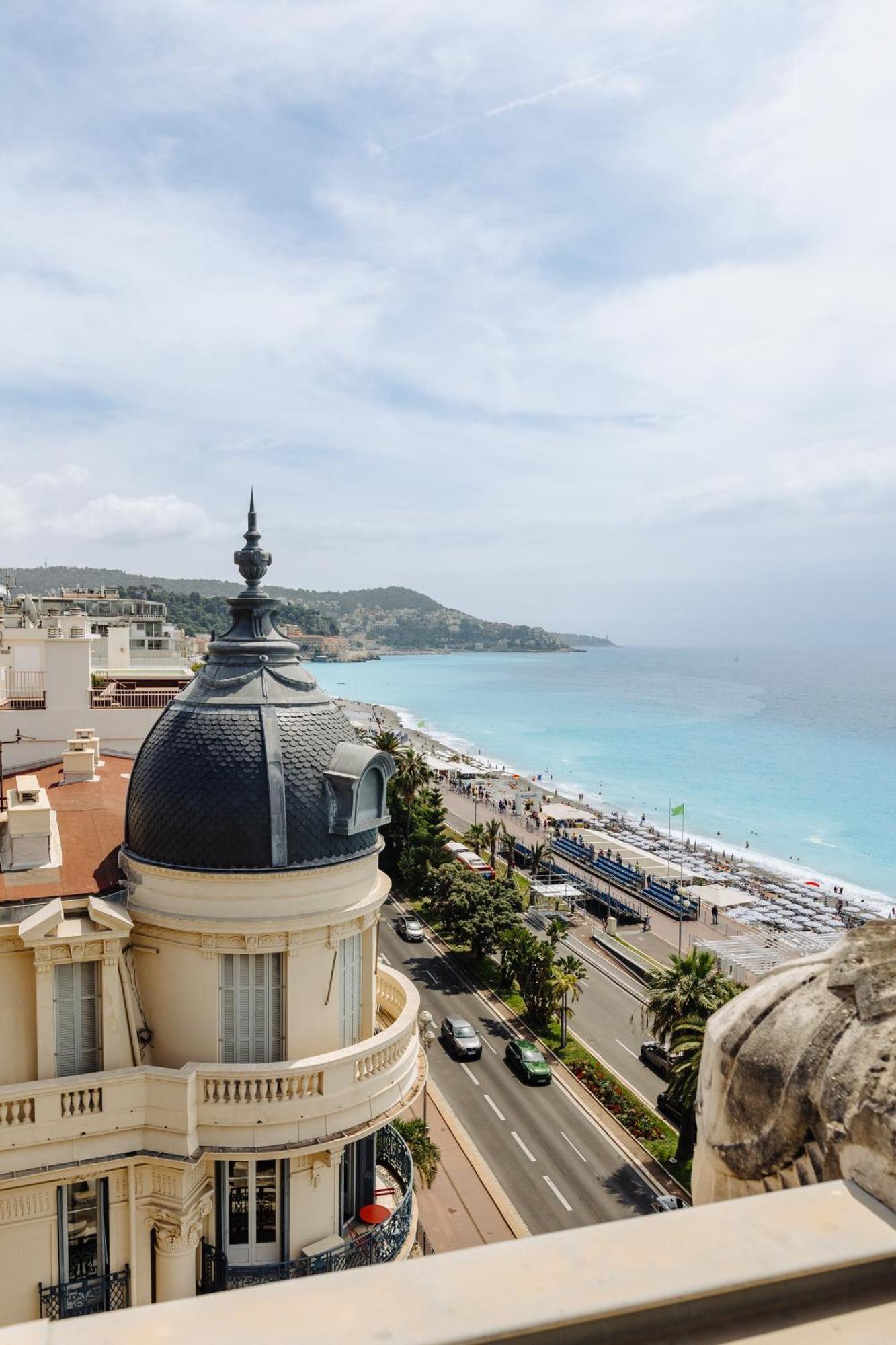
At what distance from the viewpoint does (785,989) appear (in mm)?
4840

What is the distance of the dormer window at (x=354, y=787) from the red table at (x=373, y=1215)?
7539mm

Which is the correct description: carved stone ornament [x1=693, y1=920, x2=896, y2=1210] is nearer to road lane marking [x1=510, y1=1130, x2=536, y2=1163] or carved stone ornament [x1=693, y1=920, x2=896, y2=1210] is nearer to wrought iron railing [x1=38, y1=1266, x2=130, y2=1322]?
wrought iron railing [x1=38, y1=1266, x2=130, y2=1322]

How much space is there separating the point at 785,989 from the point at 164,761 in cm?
1370

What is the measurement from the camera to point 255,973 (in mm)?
16250

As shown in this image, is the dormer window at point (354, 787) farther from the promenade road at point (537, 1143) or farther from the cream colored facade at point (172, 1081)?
the promenade road at point (537, 1143)

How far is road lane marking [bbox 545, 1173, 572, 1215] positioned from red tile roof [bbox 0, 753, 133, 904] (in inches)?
690

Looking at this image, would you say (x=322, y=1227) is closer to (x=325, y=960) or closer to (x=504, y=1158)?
(x=325, y=960)

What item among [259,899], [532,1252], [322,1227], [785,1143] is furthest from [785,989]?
[322,1227]

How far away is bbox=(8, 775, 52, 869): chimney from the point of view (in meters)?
16.3

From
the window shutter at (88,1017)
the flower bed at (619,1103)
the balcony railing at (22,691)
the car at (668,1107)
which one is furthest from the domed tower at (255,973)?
the car at (668,1107)

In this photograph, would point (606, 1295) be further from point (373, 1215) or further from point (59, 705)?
point (59, 705)

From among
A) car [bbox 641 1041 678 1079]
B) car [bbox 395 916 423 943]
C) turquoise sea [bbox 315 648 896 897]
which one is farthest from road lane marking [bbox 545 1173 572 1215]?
turquoise sea [bbox 315 648 896 897]

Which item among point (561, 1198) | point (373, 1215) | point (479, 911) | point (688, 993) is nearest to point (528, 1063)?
point (561, 1198)

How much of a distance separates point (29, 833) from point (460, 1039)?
2479 cm
